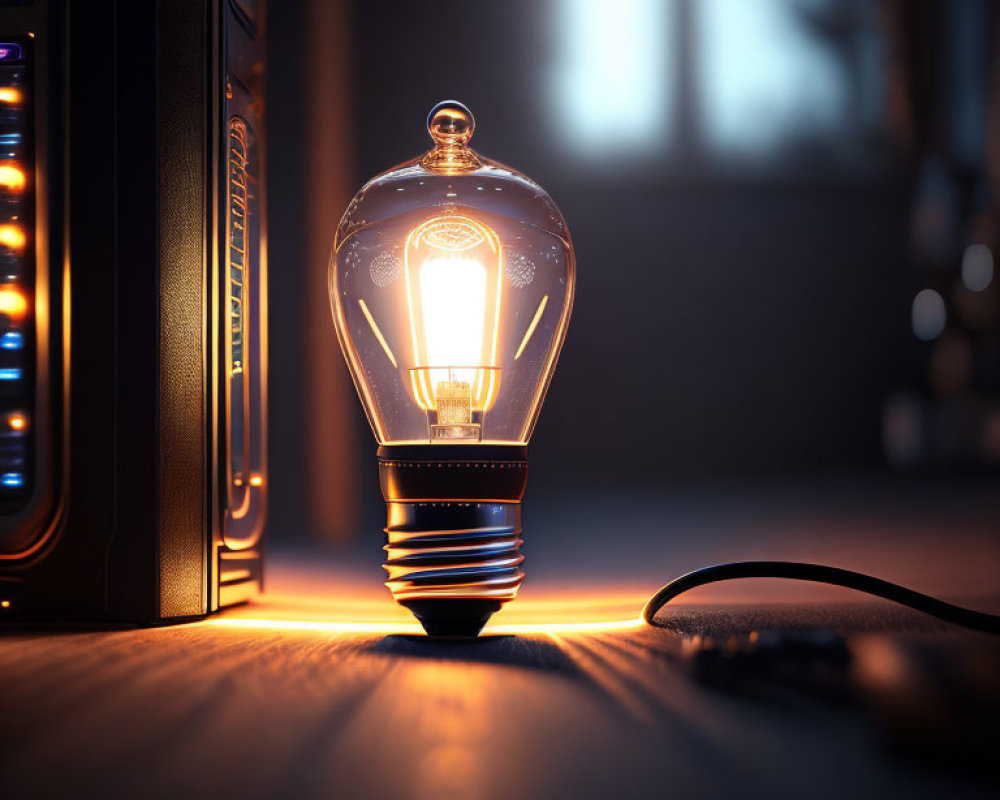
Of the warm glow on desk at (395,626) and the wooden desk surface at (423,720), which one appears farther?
the warm glow on desk at (395,626)

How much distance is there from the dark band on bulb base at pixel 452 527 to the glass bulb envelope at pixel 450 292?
0.16 feet

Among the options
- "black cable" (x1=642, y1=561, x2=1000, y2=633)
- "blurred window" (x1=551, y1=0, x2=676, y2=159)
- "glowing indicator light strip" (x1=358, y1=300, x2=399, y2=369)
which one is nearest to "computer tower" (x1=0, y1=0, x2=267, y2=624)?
"glowing indicator light strip" (x1=358, y1=300, x2=399, y2=369)

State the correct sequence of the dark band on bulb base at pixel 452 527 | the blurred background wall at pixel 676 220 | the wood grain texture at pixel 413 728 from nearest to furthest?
the wood grain texture at pixel 413 728
the dark band on bulb base at pixel 452 527
the blurred background wall at pixel 676 220

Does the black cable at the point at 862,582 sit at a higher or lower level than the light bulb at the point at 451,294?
lower

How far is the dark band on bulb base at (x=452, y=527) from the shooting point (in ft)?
2.29

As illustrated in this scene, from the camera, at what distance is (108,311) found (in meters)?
0.78

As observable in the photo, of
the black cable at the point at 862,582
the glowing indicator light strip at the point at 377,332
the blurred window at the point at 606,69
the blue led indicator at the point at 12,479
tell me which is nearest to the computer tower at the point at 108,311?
the blue led indicator at the point at 12,479

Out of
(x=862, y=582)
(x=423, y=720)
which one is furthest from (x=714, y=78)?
(x=423, y=720)

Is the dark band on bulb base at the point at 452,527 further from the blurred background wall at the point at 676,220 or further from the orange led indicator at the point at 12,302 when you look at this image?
the blurred background wall at the point at 676,220

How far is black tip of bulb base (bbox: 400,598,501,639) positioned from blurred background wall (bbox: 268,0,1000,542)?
1.83ft

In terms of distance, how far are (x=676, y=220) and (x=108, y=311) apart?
0.89m

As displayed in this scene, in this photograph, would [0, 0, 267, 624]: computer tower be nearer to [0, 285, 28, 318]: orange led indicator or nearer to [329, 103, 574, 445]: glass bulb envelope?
[0, 285, 28, 318]: orange led indicator

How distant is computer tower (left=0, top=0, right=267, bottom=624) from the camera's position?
778mm

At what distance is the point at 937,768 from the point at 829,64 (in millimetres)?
1320
